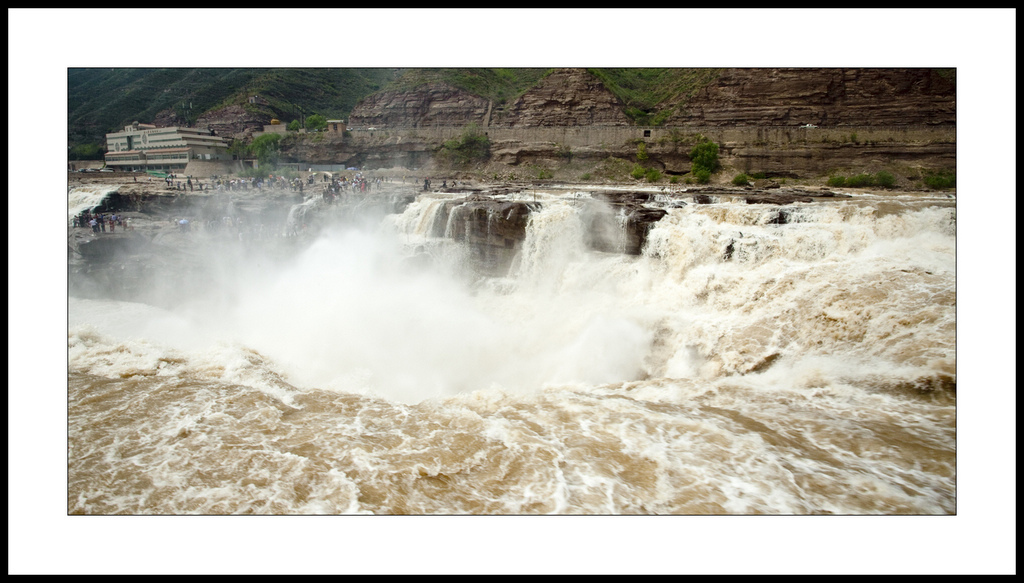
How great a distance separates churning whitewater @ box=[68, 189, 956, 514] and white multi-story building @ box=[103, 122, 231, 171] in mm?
3897

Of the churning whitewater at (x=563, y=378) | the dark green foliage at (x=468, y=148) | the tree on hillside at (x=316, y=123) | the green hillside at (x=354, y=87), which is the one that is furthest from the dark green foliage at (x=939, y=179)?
the tree on hillside at (x=316, y=123)

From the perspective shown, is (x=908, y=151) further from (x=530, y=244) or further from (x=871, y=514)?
(x=871, y=514)

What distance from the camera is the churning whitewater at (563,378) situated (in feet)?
10.2

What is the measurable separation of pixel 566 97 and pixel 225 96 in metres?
12.3

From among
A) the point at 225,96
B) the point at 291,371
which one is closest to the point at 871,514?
the point at 291,371

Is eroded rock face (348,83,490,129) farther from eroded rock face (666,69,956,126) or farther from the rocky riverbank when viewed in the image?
the rocky riverbank

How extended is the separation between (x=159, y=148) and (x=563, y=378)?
12726 millimetres

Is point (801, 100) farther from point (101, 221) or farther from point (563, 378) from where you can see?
point (101, 221)

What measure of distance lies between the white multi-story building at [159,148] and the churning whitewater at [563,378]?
3.90m

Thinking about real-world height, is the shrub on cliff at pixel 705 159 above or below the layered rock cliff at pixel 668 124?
below

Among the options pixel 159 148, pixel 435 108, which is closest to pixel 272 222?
pixel 159 148

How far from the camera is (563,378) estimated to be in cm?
573

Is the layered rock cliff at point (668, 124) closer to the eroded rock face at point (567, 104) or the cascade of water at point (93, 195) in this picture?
the eroded rock face at point (567, 104)

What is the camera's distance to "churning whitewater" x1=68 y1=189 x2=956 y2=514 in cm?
310
